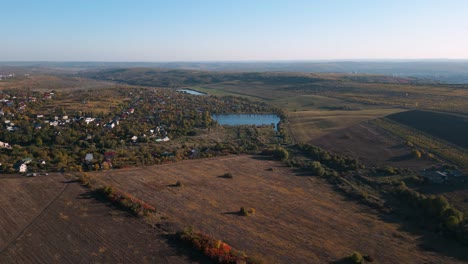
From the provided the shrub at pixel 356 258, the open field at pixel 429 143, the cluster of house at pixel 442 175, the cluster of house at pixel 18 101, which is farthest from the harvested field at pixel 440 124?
the cluster of house at pixel 18 101

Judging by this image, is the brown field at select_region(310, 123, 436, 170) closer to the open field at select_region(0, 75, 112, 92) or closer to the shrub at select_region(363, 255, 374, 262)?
the shrub at select_region(363, 255, 374, 262)

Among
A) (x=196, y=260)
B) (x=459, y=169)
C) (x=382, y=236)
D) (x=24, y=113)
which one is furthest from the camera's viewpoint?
(x=24, y=113)

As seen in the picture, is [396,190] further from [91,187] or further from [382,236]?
[91,187]

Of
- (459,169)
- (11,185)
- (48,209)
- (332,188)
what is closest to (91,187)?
(48,209)

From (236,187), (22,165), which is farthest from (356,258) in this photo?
(22,165)

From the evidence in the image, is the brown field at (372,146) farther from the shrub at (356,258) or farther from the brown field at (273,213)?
the shrub at (356,258)

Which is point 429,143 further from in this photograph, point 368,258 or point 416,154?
point 368,258
